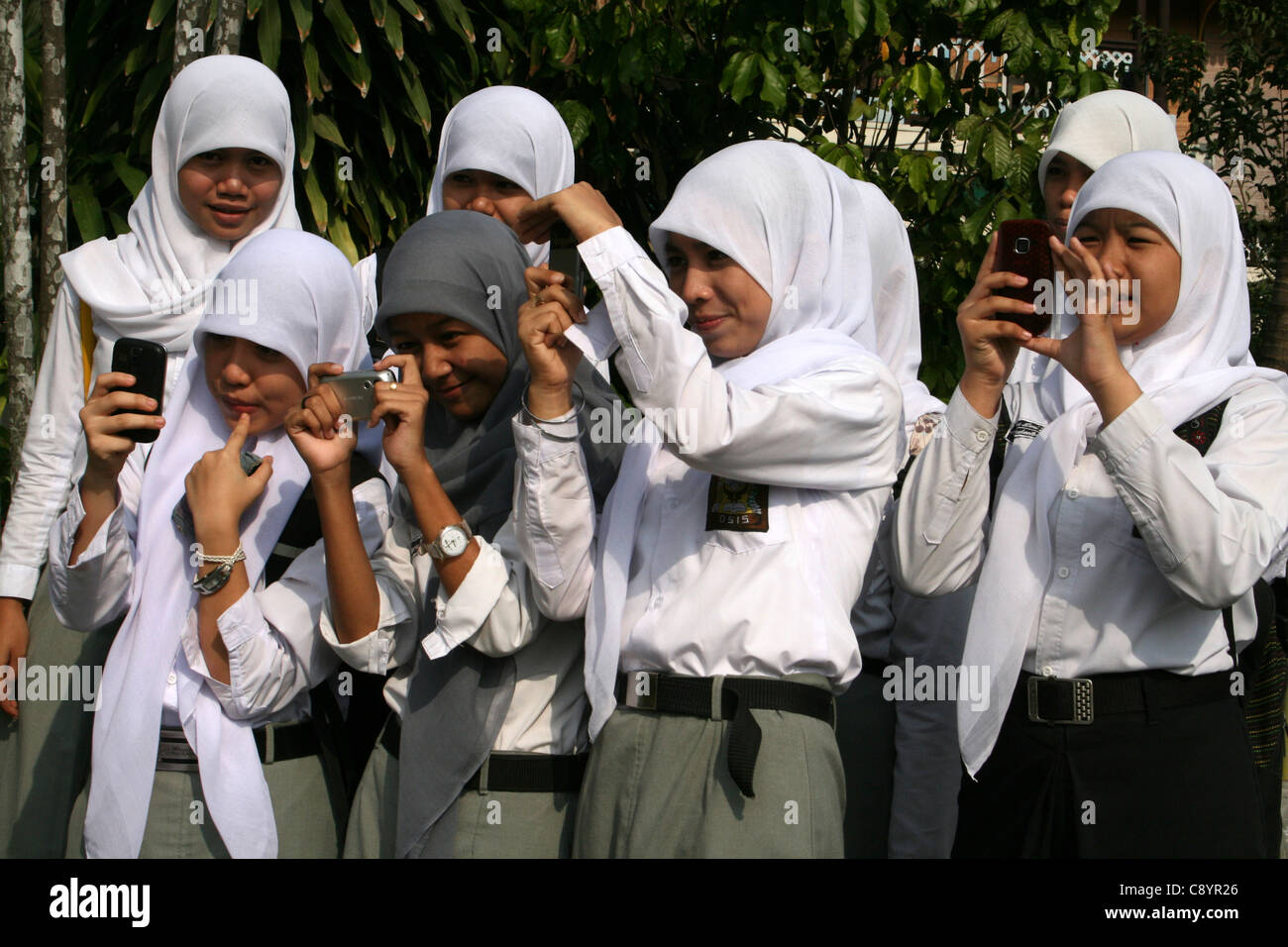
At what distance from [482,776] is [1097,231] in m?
1.77

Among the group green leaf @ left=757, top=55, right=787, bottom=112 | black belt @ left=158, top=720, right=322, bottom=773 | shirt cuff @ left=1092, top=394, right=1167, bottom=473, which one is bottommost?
black belt @ left=158, top=720, right=322, bottom=773

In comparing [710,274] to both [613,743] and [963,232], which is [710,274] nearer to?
[613,743]

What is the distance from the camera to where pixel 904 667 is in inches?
161

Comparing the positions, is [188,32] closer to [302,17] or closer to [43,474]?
[302,17]

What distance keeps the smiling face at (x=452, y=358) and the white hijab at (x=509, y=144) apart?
101 cm

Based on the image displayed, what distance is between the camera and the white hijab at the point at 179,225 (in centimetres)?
375

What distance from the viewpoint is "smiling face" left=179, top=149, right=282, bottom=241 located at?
12.7 ft

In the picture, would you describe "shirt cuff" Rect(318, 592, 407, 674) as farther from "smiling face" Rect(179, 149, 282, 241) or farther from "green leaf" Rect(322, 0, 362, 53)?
"green leaf" Rect(322, 0, 362, 53)

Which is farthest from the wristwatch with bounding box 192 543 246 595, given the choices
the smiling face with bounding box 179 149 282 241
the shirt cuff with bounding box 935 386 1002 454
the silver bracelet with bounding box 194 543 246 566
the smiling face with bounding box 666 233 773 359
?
the shirt cuff with bounding box 935 386 1002 454

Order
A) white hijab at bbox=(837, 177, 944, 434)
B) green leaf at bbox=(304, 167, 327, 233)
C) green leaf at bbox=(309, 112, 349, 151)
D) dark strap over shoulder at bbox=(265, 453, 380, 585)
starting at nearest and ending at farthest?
dark strap over shoulder at bbox=(265, 453, 380, 585)
white hijab at bbox=(837, 177, 944, 434)
green leaf at bbox=(304, 167, 327, 233)
green leaf at bbox=(309, 112, 349, 151)

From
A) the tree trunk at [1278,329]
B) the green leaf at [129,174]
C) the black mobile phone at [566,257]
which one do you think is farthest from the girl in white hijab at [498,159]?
the tree trunk at [1278,329]

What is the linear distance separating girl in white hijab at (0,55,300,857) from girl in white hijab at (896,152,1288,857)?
2021 millimetres

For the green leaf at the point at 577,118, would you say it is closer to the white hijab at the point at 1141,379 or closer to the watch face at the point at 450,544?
the white hijab at the point at 1141,379
